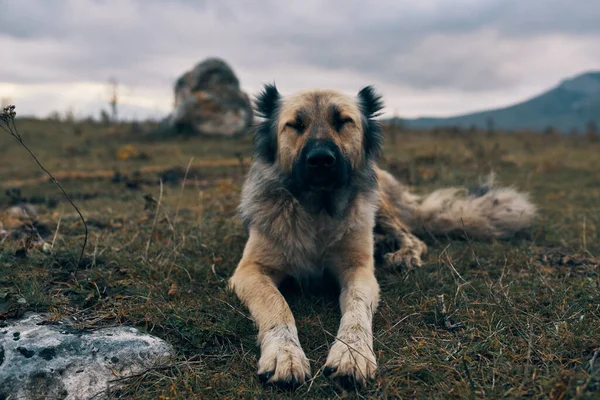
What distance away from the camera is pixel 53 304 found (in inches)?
114

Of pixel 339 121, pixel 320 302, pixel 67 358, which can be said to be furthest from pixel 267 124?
pixel 67 358

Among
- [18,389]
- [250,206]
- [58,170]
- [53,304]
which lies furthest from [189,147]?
[18,389]

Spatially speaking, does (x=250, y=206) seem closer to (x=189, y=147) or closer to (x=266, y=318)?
(x=266, y=318)

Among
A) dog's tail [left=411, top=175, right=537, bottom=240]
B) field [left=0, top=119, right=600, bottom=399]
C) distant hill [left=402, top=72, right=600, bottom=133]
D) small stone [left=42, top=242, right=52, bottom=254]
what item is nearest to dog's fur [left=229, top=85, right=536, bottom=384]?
field [left=0, top=119, right=600, bottom=399]

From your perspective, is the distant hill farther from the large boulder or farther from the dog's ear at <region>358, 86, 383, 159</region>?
the dog's ear at <region>358, 86, 383, 159</region>

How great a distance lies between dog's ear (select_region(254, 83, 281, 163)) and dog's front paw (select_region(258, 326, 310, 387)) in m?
1.74

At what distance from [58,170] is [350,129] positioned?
7531 millimetres

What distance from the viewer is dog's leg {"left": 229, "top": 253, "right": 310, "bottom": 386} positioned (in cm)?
236

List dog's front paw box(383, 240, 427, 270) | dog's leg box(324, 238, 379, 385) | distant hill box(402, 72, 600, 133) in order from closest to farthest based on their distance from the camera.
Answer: dog's leg box(324, 238, 379, 385) → dog's front paw box(383, 240, 427, 270) → distant hill box(402, 72, 600, 133)

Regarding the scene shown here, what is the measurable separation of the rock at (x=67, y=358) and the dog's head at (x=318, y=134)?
1536mm

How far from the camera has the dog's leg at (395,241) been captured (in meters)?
4.19

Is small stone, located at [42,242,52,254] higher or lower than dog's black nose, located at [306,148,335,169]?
lower

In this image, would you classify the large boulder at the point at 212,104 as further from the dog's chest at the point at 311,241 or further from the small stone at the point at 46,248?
the dog's chest at the point at 311,241

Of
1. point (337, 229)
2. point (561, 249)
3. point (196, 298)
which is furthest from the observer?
point (561, 249)
